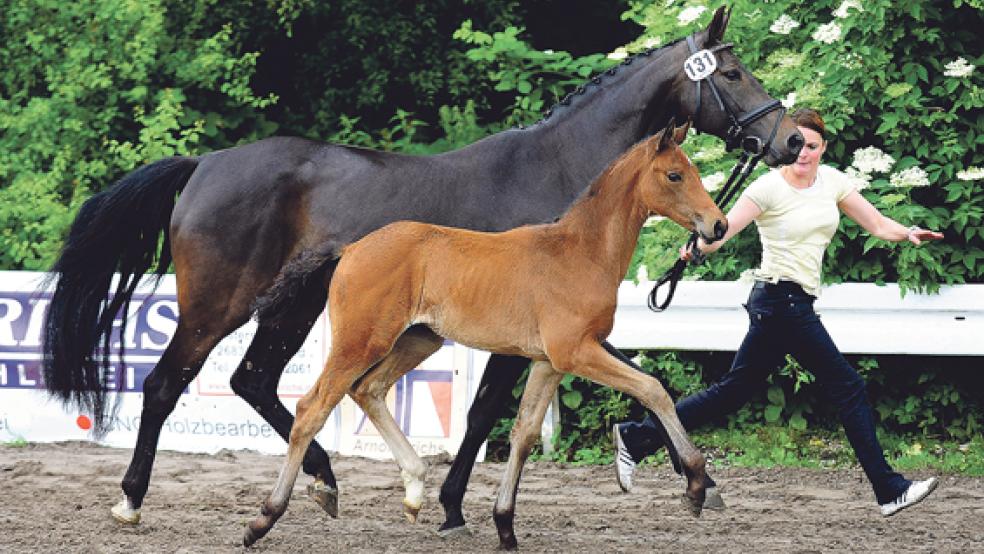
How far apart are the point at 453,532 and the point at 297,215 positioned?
169 cm

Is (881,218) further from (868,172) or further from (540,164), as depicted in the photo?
(868,172)

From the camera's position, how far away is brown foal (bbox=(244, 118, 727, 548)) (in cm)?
586

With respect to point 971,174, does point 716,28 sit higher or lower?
higher

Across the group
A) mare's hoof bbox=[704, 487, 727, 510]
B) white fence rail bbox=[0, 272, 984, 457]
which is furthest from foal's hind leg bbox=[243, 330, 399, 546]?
white fence rail bbox=[0, 272, 984, 457]

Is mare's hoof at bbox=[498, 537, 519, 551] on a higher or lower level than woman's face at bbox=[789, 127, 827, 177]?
lower

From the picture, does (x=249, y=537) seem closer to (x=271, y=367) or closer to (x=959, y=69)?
(x=271, y=367)

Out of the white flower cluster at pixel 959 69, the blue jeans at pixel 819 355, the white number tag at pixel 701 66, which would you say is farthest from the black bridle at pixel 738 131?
the white flower cluster at pixel 959 69

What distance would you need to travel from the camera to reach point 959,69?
9109mm

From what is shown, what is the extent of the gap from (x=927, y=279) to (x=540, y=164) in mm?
3375

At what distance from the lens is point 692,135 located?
9.72 meters

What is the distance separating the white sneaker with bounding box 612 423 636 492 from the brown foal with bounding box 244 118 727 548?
100cm

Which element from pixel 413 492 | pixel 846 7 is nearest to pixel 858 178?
pixel 846 7

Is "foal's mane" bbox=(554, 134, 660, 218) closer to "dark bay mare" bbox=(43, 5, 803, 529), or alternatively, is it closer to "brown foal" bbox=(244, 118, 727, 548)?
"brown foal" bbox=(244, 118, 727, 548)

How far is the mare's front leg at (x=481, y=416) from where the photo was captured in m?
6.62
